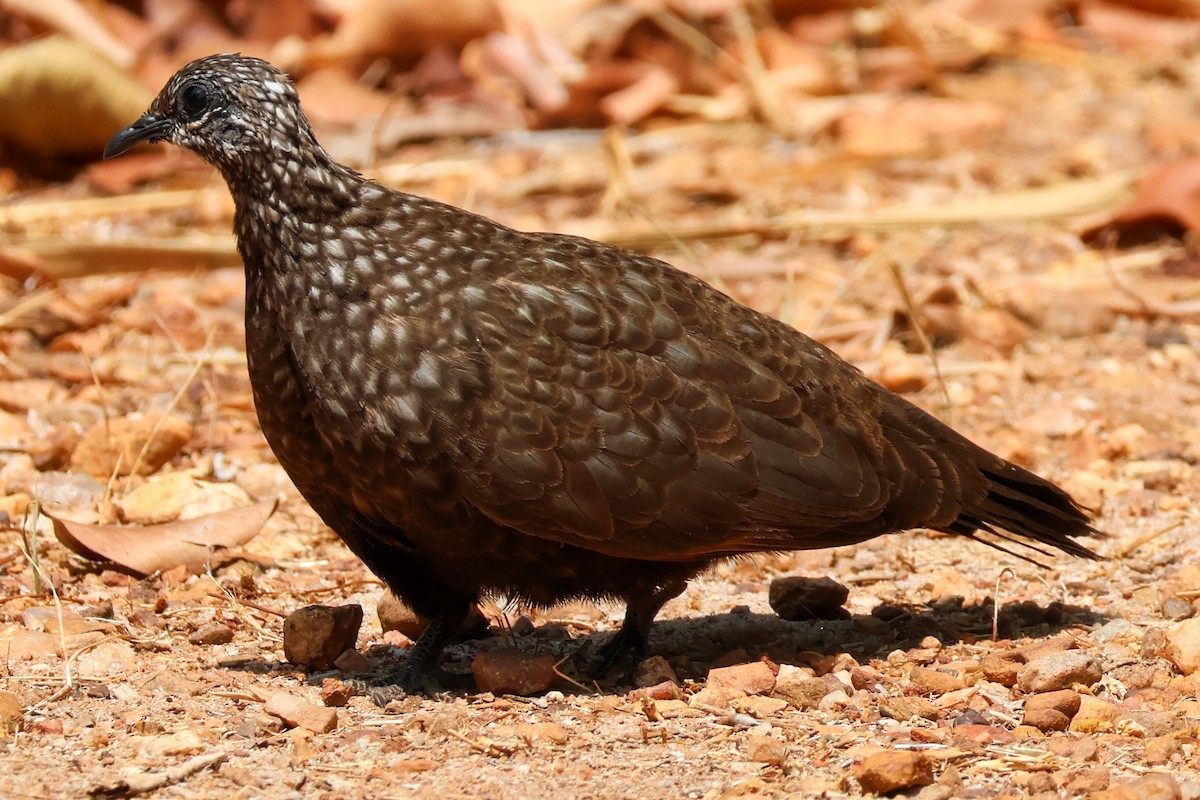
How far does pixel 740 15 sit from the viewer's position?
36.8 feet

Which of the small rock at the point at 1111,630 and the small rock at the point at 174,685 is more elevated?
the small rock at the point at 174,685

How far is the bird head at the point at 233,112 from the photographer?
14.8ft

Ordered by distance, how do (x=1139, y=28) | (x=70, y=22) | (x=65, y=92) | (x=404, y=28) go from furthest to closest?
(x=1139, y=28), (x=404, y=28), (x=70, y=22), (x=65, y=92)

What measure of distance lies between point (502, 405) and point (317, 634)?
2.85 ft

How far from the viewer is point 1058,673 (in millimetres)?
4289

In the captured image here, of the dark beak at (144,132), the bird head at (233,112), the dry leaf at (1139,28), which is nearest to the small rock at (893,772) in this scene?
the bird head at (233,112)

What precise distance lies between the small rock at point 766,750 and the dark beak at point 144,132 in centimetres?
235

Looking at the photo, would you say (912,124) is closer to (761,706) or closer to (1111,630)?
(1111,630)

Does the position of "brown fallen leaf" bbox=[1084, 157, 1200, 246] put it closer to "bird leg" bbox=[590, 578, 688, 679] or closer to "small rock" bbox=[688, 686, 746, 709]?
"bird leg" bbox=[590, 578, 688, 679]

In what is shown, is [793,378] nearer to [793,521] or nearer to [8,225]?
[793,521]

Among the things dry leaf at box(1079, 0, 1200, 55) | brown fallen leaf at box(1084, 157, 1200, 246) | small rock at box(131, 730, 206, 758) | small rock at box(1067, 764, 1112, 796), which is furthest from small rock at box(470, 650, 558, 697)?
dry leaf at box(1079, 0, 1200, 55)

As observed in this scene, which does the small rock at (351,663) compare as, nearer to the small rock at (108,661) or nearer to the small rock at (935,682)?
the small rock at (108,661)

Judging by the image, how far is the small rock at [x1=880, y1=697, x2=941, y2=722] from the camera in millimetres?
4176

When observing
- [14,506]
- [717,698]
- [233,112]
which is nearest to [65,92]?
[14,506]
